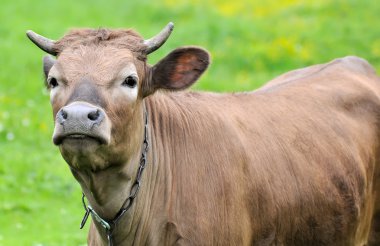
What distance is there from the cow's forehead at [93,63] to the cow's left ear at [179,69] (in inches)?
13.5

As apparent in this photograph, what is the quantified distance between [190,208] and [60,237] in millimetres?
4766

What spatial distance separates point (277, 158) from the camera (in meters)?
7.56

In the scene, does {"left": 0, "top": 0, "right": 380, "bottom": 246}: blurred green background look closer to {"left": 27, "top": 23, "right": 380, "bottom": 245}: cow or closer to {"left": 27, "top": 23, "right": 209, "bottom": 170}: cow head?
{"left": 27, "top": 23, "right": 380, "bottom": 245}: cow

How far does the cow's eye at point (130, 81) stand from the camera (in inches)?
246

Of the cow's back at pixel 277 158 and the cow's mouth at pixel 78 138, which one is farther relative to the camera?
the cow's back at pixel 277 158

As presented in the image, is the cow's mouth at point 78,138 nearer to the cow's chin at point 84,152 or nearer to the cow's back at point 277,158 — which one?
the cow's chin at point 84,152

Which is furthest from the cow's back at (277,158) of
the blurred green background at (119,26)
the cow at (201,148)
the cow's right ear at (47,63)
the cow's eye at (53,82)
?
the blurred green background at (119,26)

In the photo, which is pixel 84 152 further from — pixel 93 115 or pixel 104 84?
pixel 104 84

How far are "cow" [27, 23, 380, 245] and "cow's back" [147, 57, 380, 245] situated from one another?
0.04 feet

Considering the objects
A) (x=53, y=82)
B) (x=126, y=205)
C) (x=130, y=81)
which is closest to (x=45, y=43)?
(x=53, y=82)

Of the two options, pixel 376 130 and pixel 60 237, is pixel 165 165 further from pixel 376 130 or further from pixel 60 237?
pixel 60 237

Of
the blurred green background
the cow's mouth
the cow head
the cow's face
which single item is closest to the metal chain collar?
the cow head

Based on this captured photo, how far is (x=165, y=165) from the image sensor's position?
6887 millimetres

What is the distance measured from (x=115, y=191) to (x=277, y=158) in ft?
5.35
